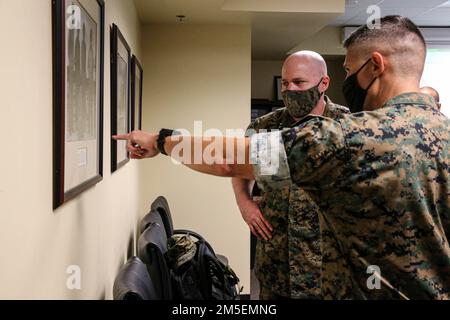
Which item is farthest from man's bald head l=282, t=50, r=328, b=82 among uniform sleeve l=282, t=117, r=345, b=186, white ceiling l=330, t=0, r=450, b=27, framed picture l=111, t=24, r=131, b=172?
white ceiling l=330, t=0, r=450, b=27

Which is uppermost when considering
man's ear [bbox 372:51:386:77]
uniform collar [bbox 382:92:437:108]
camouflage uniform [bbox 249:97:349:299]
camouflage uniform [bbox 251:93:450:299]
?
man's ear [bbox 372:51:386:77]

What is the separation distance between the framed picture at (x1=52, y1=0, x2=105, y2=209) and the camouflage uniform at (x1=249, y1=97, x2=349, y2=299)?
0.63m

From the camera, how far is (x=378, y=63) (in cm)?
92

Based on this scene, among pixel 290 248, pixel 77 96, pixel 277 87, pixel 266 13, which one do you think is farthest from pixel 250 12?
pixel 277 87

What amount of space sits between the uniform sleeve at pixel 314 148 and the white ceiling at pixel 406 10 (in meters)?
3.51

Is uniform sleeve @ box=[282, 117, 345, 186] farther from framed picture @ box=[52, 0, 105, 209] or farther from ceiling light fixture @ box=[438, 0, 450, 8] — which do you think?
ceiling light fixture @ box=[438, 0, 450, 8]

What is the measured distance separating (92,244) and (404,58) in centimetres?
101

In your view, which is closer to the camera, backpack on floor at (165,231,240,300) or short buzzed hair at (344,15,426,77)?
short buzzed hair at (344,15,426,77)

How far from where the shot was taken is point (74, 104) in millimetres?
1075

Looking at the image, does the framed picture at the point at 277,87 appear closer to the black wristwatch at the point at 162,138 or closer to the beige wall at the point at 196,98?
the beige wall at the point at 196,98

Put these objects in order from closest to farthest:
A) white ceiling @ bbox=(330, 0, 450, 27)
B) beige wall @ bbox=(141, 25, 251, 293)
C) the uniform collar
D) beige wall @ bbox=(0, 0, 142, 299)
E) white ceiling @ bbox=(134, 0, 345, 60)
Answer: beige wall @ bbox=(0, 0, 142, 299)
the uniform collar
white ceiling @ bbox=(134, 0, 345, 60)
beige wall @ bbox=(141, 25, 251, 293)
white ceiling @ bbox=(330, 0, 450, 27)

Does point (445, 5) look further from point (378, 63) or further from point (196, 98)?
point (378, 63)

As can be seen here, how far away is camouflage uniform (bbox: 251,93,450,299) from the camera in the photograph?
2.52 ft
